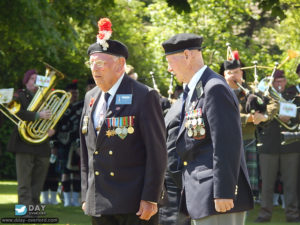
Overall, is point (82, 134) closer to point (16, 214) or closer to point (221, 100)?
point (221, 100)

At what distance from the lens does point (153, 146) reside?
5453 millimetres

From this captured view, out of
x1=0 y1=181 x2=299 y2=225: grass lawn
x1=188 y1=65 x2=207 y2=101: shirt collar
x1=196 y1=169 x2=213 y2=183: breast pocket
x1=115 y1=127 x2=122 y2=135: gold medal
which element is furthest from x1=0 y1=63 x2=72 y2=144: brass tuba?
x1=196 y1=169 x2=213 y2=183: breast pocket

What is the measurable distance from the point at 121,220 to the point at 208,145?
0.96 m

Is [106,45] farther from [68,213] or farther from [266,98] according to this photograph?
[68,213]

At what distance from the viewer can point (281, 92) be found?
12227 millimetres

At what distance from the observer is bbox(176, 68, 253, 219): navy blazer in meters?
4.84

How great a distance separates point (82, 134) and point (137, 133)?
560 millimetres

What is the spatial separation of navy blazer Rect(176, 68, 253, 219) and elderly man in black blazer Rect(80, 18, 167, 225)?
340mm

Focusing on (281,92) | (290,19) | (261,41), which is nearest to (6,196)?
(281,92)

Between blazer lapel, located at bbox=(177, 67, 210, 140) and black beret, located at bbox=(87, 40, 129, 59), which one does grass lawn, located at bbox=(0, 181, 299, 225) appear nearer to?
black beret, located at bbox=(87, 40, 129, 59)

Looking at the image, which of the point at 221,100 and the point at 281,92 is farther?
the point at 281,92

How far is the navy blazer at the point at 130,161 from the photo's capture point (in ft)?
17.8

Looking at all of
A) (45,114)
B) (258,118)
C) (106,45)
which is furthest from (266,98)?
(106,45)

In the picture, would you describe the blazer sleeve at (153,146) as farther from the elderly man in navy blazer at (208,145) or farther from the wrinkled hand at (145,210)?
the elderly man in navy blazer at (208,145)
